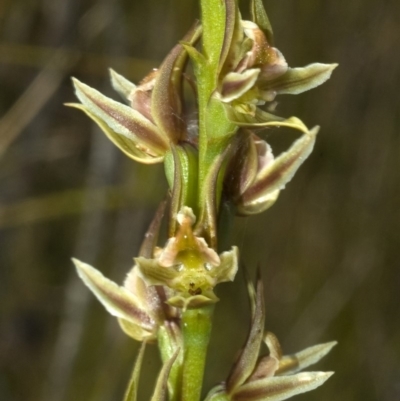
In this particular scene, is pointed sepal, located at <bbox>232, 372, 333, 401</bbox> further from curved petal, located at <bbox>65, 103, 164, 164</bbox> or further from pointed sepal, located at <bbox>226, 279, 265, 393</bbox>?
curved petal, located at <bbox>65, 103, 164, 164</bbox>

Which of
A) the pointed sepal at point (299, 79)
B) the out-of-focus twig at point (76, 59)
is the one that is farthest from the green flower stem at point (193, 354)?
the out-of-focus twig at point (76, 59)

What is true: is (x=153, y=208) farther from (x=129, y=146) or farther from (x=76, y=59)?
(x=129, y=146)

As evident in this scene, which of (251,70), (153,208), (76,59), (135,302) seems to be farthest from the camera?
(153,208)

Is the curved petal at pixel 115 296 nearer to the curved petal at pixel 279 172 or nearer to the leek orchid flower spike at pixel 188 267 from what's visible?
the leek orchid flower spike at pixel 188 267

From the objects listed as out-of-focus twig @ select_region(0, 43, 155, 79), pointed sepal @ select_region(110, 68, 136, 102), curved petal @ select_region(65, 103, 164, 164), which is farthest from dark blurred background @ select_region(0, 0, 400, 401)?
curved petal @ select_region(65, 103, 164, 164)

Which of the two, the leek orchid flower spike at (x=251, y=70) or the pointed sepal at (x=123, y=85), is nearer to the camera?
the leek orchid flower spike at (x=251, y=70)

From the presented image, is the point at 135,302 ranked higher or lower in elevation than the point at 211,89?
lower

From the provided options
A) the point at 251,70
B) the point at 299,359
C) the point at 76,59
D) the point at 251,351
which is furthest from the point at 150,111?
the point at 76,59
